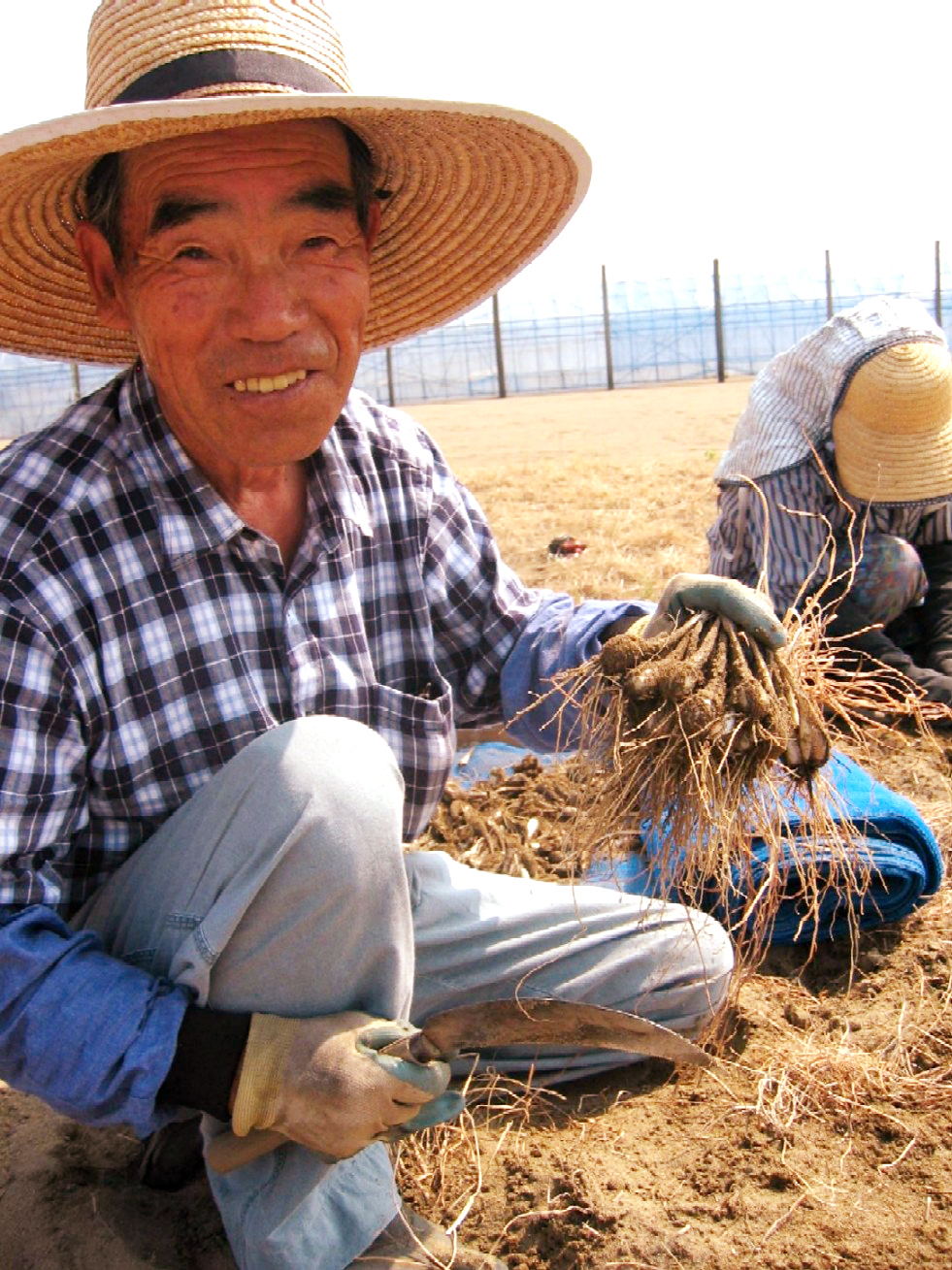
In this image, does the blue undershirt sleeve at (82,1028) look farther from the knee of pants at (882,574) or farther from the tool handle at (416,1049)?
the knee of pants at (882,574)

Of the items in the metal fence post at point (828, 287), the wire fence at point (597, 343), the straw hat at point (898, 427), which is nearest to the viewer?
the straw hat at point (898, 427)

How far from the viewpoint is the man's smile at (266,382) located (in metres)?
1.77

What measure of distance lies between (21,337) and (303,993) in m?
1.28

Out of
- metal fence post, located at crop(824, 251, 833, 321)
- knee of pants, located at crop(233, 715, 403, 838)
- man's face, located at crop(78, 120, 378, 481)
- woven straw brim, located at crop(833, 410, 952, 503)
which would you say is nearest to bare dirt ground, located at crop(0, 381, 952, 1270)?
knee of pants, located at crop(233, 715, 403, 838)

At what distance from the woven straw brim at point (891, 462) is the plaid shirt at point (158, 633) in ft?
6.08

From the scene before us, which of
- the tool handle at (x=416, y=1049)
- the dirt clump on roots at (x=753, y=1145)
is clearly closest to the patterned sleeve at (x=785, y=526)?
the dirt clump on roots at (x=753, y=1145)

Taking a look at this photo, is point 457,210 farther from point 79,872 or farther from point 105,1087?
point 105,1087

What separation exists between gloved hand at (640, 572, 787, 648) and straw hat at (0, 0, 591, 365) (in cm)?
73

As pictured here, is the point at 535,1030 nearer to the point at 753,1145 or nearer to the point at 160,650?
the point at 753,1145

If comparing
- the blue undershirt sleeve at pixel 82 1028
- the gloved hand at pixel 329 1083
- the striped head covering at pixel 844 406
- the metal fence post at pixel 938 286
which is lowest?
the gloved hand at pixel 329 1083

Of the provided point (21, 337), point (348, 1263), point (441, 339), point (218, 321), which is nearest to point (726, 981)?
point (348, 1263)

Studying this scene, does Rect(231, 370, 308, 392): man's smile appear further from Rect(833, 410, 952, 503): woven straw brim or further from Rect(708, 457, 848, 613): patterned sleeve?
Rect(833, 410, 952, 503): woven straw brim

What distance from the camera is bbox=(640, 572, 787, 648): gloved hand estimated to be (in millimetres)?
1780

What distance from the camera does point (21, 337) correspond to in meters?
2.18
